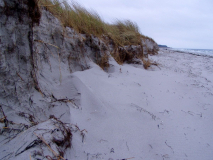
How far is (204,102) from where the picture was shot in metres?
2.50

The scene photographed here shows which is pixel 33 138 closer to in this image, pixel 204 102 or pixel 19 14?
pixel 19 14

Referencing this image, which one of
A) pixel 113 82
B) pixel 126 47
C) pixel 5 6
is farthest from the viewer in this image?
pixel 126 47

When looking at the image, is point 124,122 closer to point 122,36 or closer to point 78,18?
point 78,18

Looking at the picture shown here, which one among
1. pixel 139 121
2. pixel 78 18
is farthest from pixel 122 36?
pixel 139 121

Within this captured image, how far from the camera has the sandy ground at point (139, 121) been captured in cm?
143

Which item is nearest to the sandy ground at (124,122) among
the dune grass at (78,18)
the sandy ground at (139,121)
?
the sandy ground at (139,121)

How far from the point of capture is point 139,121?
1.81 m

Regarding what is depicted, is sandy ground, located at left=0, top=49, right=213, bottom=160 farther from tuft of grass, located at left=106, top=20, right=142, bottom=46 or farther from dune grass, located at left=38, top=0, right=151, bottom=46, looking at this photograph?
tuft of grass, located at left=106, top=20, right=142, bottom=46

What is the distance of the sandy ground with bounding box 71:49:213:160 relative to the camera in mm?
1426

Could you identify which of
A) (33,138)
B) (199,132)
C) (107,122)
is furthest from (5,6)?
(199,132)

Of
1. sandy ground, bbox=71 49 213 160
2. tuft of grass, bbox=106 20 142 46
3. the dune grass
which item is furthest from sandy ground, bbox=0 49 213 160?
tuft of grass, bbox=106 20 142 46

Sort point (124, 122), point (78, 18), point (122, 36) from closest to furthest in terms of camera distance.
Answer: point (124, 122), point (78, 18), point (122, 36)

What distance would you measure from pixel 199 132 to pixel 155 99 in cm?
79

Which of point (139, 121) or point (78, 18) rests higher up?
point (78, 18)
